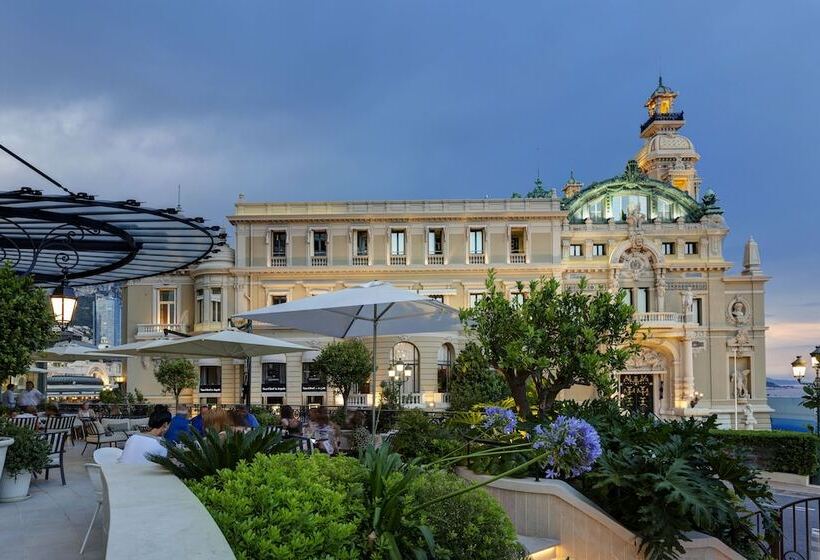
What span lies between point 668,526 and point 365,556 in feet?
10.7

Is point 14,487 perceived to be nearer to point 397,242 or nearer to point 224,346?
point 224,346

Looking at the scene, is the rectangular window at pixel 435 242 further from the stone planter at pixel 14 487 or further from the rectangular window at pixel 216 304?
the stone planter at pixel 14 487

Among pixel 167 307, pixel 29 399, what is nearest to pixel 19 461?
pixel 29 399

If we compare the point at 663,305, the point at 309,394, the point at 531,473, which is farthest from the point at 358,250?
the point at 531,473

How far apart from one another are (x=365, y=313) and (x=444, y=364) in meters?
27.3

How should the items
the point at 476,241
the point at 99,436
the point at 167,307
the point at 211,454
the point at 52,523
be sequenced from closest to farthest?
the point at 211,454 < the point at 52,523 < the point at 99,436 < the point at 476,241 < the point at 167,307

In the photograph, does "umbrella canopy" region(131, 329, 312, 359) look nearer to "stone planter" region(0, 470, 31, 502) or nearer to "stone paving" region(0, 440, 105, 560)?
"stone paving" region(0, 440, 105, 560)

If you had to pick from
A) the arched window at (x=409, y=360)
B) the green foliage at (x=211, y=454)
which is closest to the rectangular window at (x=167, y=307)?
the arched window at (x=409, y=360)

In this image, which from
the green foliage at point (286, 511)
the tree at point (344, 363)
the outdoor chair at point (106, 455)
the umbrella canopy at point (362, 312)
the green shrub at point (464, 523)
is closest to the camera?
the green foliage at point (286, 511)

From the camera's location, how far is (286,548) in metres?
3.71

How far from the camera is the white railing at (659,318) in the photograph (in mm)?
40531

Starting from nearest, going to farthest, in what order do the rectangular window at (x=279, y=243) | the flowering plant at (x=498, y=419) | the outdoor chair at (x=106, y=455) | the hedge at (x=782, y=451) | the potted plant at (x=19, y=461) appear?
1. the flowering plant at (x=498, y=419)
2. the outdoor chair at (x=106, y=455)
3. the potted plant at (x=19, y=461)
4. the hedge at (x=782, y=451)
5. the rectangular window at (x=279, y=243)

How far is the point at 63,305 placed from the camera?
10.2 m

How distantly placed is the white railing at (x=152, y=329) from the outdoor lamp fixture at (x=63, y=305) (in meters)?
30.7
